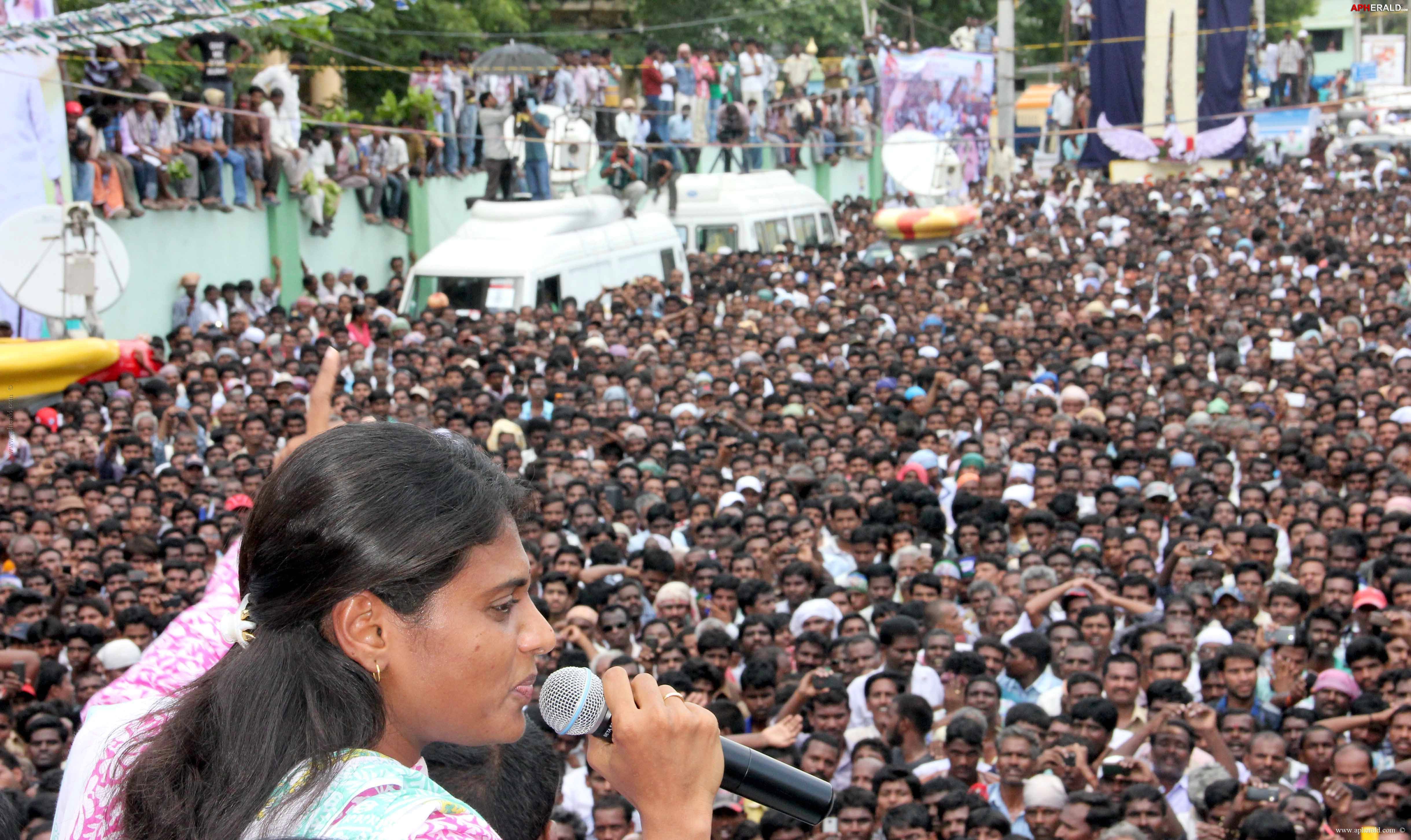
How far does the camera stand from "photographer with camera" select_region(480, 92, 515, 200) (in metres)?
16.7

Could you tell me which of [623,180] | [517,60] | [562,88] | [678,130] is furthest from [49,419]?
[678,130]

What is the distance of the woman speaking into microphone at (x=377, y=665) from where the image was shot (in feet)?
4.36

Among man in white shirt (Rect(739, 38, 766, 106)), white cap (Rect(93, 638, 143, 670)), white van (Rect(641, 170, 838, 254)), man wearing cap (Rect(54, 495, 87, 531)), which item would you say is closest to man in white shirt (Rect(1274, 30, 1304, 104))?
man in white shirt (Rect(739, 38, 766, 106))

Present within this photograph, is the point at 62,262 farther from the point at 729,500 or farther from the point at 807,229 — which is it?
the point at 807,229

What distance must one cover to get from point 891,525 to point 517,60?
39.3ft

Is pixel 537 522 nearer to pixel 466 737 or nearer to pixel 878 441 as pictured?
pixel 878 441

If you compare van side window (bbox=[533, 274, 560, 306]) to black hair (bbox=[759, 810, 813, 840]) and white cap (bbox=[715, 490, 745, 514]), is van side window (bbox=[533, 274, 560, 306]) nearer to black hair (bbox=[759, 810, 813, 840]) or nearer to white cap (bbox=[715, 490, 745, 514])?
white cap (bbox=[715, 490, 745, 514])

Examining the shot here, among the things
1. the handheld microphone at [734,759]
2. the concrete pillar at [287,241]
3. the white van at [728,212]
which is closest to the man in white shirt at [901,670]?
the handheld microphone at [734,759]

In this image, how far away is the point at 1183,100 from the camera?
88.0ft

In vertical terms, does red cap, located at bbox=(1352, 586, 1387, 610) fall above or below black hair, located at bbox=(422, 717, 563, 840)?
below

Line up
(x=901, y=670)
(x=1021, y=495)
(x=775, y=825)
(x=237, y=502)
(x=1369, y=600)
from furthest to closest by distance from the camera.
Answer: (x=1021, y=495)
(x=237, y=502)
(x=1369, y=600)
(x=901, y=670)
(x=775, y=825)

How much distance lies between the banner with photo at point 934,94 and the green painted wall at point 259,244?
20.2 ft

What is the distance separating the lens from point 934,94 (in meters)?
23.9

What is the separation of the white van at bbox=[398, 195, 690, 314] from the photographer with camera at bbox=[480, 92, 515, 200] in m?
1.36
